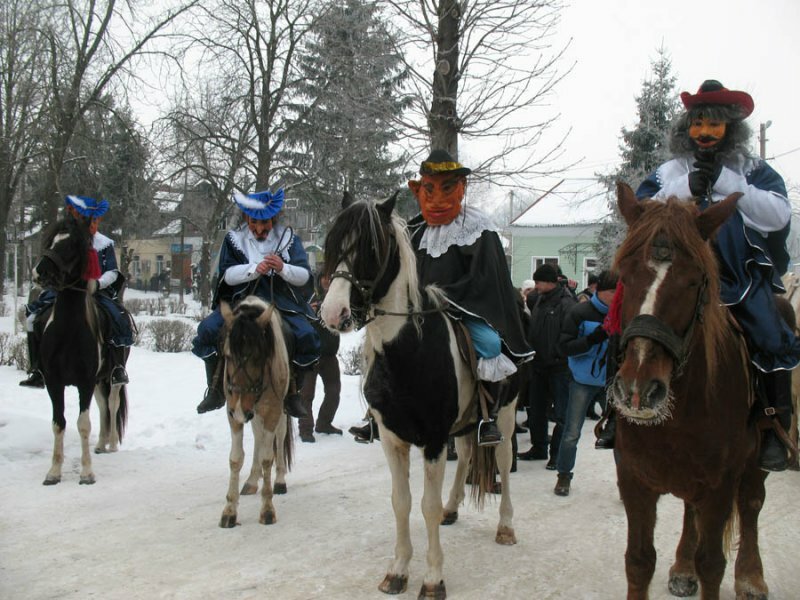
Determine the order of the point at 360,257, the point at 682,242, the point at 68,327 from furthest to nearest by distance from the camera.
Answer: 1. the point at 68,327
2. the point at 360,257
3. the point at 682,242

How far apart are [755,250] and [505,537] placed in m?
2.97

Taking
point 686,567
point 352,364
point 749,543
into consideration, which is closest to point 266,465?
point 686,567

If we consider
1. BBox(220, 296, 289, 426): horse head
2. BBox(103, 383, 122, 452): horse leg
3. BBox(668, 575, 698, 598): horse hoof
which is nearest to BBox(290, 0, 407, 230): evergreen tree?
BBox(220, 296, 289, 426): horse head

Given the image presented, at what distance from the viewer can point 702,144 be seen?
4066 millimetres

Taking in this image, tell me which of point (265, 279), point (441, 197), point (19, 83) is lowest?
point (265, 279)

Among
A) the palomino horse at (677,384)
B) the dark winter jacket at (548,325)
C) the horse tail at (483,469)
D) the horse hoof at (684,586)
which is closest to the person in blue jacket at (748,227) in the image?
the palomino horse at (677,384)

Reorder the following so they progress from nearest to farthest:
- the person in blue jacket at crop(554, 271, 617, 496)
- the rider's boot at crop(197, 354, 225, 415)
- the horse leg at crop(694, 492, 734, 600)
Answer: the horse leg at crop(694, 492, 734, 600) → the rider's boot at crop(197, 354, 225, 415) → the person in blue jacket at crop(554, 271, 617, 496)

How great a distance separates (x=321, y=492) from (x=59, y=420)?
116 inches

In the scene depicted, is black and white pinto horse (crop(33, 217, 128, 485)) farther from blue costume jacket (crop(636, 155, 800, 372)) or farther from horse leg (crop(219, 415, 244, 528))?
blue costume jacket (crop(636, 155, 800, 372))

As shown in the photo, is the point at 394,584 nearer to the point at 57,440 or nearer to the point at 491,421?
the point at 491,421

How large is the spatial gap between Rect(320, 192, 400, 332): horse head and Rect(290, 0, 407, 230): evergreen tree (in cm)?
312

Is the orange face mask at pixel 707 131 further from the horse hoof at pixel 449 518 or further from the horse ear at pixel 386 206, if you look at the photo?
the horse hoof at pixel 449 518

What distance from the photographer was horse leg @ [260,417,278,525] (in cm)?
600

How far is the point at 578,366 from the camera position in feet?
23.5
